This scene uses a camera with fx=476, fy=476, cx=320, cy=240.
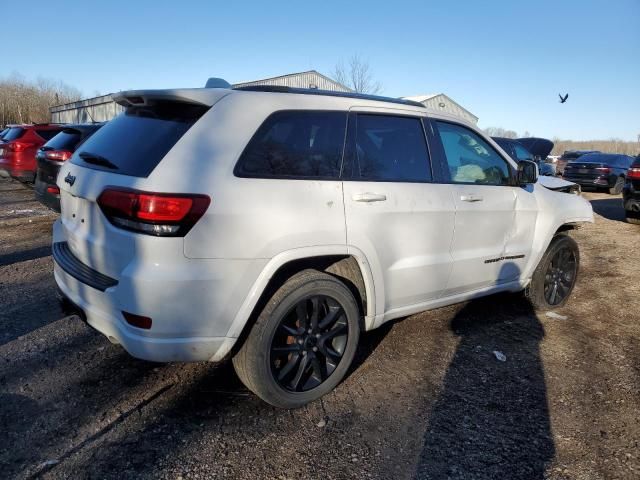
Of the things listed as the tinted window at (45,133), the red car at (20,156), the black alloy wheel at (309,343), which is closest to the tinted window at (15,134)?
the red car at (20,156)

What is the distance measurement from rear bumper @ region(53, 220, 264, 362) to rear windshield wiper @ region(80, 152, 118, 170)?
0.49 metres

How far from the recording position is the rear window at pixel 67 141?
695 cm

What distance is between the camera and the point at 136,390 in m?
2.97

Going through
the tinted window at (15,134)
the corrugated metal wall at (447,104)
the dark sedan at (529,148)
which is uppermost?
the corrugated metal wall at (447,104)

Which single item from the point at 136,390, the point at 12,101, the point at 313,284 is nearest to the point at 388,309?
the point at 313,284

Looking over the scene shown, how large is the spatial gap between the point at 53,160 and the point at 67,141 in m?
0.64

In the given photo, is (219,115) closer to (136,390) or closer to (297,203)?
(297,203)

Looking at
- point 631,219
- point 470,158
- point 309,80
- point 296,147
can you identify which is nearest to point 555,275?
point 470,158

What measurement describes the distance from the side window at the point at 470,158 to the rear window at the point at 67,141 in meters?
5.66

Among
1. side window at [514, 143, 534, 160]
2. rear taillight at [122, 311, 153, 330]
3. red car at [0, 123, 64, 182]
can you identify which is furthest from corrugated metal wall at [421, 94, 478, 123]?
rear taillight at [122, 311, 153, 330]

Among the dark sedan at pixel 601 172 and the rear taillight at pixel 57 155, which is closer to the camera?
the rear taillight at pixel 57 155

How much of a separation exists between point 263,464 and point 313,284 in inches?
38.1

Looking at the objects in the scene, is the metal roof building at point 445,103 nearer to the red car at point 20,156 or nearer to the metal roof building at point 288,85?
the metal roof building at point 288,85

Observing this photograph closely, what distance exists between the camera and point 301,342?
2.83m
